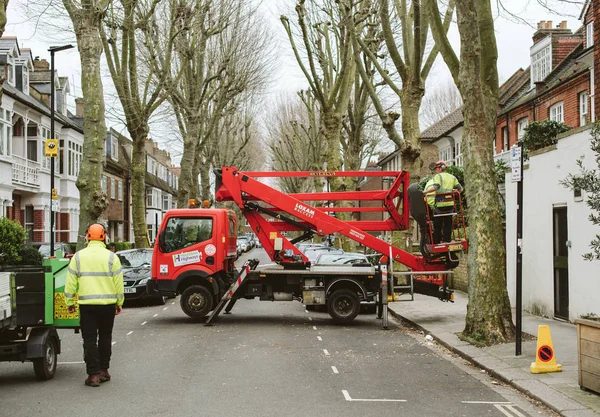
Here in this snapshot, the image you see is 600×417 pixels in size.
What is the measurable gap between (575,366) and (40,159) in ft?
97.7

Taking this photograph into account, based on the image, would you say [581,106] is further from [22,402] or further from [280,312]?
[22,402]

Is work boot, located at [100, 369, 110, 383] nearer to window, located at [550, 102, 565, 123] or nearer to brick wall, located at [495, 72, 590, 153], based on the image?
brick wall, located at [495, 72, 590, 153]

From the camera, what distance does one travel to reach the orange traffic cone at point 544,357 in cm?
862

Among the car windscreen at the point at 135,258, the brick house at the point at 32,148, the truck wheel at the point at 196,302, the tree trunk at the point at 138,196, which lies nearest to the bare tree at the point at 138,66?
the tree trunk at the point at 138,196

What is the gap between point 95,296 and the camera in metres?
8.18

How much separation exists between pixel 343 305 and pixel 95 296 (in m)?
7.36

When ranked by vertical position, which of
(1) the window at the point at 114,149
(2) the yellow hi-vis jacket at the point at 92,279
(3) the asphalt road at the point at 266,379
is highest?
(1) the window at the point at 114,149

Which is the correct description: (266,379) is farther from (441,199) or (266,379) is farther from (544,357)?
(441,199)

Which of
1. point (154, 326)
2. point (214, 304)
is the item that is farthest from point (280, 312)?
point (154, 326)

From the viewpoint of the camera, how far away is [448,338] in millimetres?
12031

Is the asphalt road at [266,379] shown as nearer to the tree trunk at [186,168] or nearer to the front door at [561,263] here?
the front door at [561,263]

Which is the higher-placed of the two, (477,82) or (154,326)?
(477,82)

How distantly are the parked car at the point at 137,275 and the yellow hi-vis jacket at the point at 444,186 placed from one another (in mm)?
7459

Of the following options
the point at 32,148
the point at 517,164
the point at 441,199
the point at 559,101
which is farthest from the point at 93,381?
the point at 32,148
